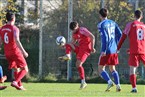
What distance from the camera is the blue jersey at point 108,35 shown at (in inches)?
571

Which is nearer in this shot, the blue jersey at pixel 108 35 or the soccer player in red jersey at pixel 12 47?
the soccer player in red jersey at pixel 12 47

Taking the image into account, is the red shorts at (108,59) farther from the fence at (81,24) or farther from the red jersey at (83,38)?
the fence at (81,24)

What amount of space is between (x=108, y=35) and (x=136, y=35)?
2.87ft

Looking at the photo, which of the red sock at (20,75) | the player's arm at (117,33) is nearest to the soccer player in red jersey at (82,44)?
the player's arm at (117,33)

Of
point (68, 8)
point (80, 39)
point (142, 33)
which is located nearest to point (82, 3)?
point (68, 8)

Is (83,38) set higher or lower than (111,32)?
lower

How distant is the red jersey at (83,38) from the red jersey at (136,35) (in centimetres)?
260

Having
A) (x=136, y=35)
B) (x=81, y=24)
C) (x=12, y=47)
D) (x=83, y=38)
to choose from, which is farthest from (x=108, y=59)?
(x=81, y=24)

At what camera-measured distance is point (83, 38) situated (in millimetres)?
16547

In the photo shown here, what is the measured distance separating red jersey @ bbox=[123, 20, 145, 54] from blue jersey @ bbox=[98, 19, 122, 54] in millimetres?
654

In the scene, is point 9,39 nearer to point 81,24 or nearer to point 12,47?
point 12,47

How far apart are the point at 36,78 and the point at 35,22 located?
500 cm

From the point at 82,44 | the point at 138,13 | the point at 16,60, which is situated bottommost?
the point at 16,60

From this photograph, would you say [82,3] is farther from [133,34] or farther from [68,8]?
[133,34]
